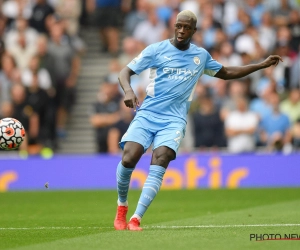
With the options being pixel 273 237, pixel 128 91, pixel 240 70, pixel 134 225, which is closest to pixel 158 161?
pixel 134 225

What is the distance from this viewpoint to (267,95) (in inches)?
835

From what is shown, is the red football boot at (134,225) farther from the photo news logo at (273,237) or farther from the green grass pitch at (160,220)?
the photo news logo at (273,237)

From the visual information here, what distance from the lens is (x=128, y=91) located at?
34.4ft

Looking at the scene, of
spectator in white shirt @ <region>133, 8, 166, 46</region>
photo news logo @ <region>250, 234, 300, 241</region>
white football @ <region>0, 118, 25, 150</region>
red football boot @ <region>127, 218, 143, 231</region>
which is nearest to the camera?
photo news logo @ <region>250, 234, 300, 241</region>

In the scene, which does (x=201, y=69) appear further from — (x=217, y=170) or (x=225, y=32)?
(x=225, y=32)

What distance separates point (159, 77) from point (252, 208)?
408cm

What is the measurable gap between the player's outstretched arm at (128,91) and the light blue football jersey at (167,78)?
15 cm

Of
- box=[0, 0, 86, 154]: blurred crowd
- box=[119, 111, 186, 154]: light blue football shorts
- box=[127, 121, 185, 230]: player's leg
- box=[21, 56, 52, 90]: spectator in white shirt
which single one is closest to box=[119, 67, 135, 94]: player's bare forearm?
box=[119, 111, 186, 154]: light blue football shorts

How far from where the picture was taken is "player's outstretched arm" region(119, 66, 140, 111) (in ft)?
33.9

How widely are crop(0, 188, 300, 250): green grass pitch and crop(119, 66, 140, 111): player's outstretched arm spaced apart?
157cm

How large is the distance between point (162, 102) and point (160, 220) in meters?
2.13

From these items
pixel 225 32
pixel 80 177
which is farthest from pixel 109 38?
pixel 80 177

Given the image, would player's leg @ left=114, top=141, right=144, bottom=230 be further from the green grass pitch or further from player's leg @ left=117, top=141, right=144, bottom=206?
the green grass pitch

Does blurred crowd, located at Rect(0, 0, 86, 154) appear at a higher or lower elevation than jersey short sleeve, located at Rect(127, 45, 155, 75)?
lower
